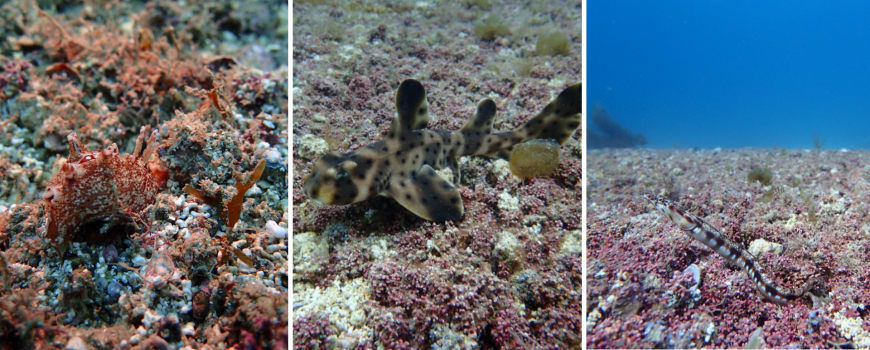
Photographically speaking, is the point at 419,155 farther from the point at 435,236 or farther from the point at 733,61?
the point at 733,61

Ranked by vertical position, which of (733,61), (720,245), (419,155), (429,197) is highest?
(733,61)

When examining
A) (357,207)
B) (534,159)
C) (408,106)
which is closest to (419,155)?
(408,106)

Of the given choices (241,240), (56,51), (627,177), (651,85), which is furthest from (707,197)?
(651,85)

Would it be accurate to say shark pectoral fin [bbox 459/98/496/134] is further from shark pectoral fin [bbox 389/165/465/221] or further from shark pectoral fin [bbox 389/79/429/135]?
shark pectoral fin [bbox 389/165/465/221]

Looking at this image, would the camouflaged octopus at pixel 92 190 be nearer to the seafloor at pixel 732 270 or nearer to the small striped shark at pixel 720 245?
the seafloor at pixel 732 270

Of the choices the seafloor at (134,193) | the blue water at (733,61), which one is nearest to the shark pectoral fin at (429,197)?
the seafloor at (134,193)
